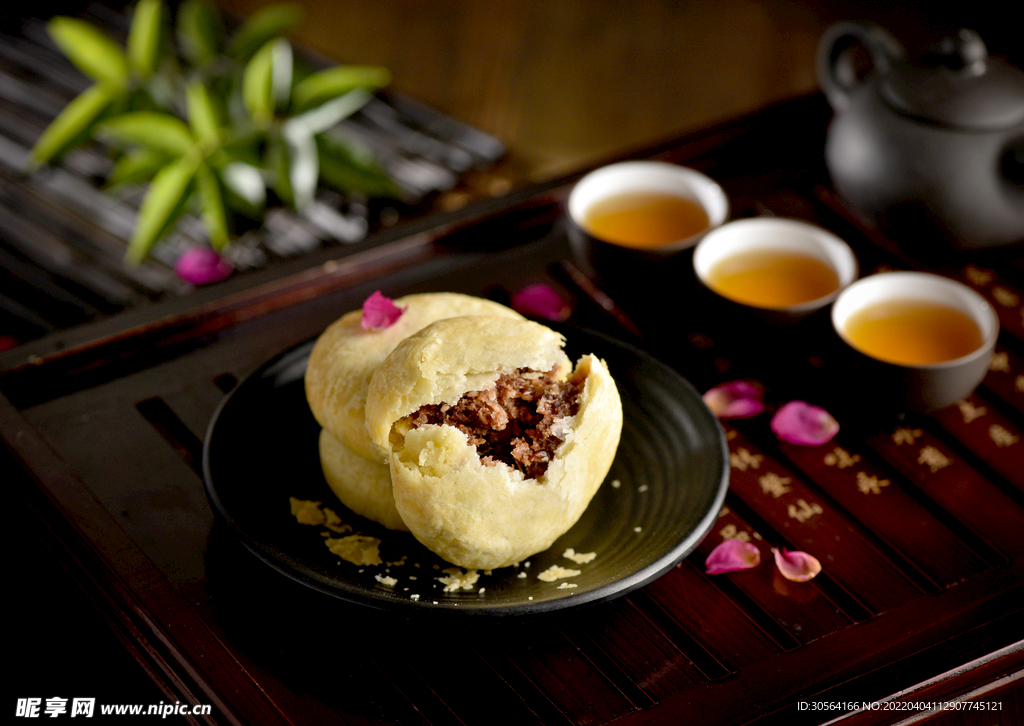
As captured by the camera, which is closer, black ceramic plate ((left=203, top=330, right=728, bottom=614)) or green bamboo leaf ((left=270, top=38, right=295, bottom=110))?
black ceramic plate ((left=203, top=330, right=728, bottom=614))

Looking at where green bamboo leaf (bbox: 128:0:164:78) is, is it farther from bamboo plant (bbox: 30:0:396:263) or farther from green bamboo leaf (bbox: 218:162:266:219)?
green bamboo leaf (bbox: 218:162:266:219)

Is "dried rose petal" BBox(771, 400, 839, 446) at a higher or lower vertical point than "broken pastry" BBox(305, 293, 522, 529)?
lower

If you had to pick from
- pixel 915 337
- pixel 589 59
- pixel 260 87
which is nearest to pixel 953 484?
pixel 915 337

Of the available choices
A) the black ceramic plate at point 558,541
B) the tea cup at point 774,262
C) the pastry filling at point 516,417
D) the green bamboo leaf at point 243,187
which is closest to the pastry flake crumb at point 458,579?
the black ceramic plate at point 558,541

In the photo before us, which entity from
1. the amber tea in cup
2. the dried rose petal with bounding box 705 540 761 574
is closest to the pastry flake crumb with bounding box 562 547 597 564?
the dried rose petal with bounding box 705 540 761 574

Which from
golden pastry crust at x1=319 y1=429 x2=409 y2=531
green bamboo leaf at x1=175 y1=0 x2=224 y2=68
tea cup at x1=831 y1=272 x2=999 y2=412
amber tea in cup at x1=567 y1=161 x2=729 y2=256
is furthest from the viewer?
green bamboo leaf at x1=175 y1=0 x2=224 y2=68

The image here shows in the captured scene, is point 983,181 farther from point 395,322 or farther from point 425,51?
point 425,51

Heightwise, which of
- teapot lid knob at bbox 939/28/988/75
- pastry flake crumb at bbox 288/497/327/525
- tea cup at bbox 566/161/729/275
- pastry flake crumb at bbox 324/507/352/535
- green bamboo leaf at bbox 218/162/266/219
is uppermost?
teapot lid knob at bbox 939/28/988/75
